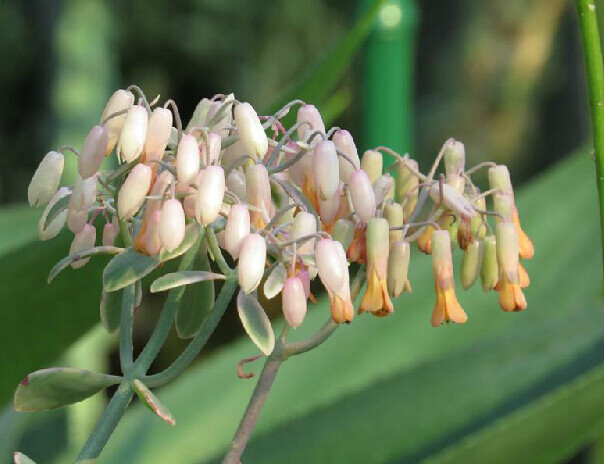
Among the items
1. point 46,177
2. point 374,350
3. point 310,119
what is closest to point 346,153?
point 310,119

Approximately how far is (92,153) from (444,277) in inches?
6.5

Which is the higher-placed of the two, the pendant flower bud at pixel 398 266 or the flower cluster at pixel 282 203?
the flower cluster at pixel 282 203

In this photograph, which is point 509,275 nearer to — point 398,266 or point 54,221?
point 398,266

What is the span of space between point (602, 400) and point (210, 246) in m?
0.22

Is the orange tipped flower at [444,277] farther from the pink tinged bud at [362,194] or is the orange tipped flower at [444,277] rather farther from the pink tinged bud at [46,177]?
the pink tinged bud at [46,177]

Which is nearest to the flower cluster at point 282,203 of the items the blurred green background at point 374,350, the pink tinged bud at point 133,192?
the pink tinged bud at point 133,192

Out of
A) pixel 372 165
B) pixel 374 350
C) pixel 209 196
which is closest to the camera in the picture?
pixel 209 196

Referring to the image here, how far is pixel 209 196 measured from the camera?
439mm

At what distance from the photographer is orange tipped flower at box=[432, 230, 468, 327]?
1.72 feet

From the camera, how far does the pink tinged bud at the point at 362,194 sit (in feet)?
1.53

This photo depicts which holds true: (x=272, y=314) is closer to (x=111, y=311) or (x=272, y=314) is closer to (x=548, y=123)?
(x=548, y=123)

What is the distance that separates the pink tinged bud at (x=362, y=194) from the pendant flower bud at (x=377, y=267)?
1cm

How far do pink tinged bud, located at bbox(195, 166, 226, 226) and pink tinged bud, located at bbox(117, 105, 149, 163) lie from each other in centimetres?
3

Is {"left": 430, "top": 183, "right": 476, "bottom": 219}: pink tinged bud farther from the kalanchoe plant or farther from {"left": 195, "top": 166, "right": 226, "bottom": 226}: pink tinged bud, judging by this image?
{"left": 195, "top": 166, "right": 226, "bottom": 226}: pink tinged bud
